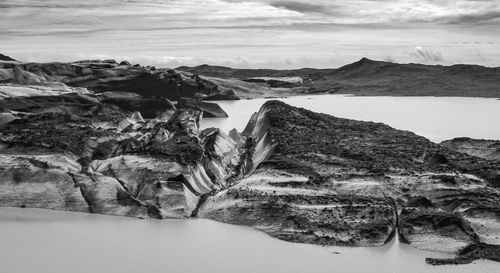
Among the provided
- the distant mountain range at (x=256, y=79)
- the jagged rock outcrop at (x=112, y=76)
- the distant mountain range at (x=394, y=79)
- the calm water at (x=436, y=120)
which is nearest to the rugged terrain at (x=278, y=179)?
the calm water at (x=436, y=120)

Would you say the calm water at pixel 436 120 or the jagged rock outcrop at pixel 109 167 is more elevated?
the jagged rock outcrop at pixel 109 167

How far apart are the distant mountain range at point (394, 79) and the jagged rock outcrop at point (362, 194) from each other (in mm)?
28209

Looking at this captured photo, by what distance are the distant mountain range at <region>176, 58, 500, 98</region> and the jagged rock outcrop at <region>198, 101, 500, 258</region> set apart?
1111 inches

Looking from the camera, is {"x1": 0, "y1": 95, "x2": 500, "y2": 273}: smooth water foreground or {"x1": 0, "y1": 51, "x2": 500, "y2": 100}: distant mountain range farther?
{"x1": 0, "y1": 51, "x2": 500, "y2": 100}: distant mountain range

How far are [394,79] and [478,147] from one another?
132ft

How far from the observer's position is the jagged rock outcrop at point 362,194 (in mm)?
7641

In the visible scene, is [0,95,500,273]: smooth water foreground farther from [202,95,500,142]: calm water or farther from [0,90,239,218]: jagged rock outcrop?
[202,95,500,142]: calm water

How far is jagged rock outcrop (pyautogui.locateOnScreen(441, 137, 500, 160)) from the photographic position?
1164cm

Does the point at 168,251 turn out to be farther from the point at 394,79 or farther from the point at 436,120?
the point at 394,79

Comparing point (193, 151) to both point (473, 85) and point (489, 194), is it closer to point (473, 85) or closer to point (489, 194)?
point (489, 194)

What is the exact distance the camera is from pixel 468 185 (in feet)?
A: 29.1

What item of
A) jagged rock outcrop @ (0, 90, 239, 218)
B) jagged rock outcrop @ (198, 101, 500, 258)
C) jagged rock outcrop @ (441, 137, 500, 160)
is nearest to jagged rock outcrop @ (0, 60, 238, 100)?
jagged rock outcrop @ (0, 90, 239, 218)

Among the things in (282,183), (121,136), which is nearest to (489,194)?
(282,183)

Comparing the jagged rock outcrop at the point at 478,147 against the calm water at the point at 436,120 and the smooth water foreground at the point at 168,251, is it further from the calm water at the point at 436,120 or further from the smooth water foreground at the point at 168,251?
the smooth water foreground at the point at 168,251
